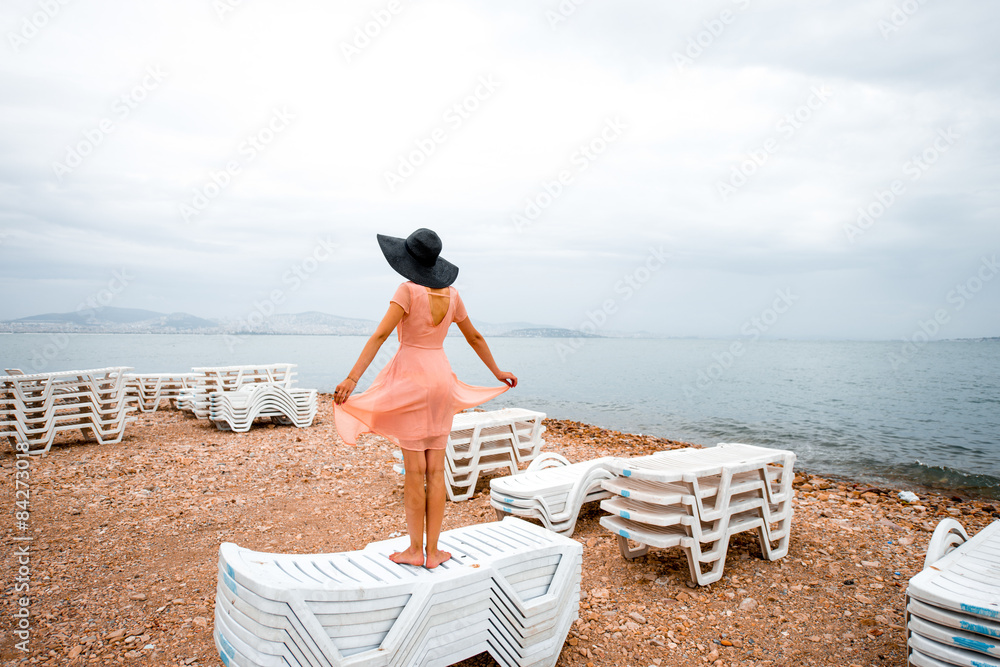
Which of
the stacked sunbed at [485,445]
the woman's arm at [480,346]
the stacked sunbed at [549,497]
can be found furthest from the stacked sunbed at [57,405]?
the woman's arm at [480,346]

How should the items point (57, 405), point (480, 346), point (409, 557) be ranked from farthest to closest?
point (57, 405)
point (480, 346)
point (409, 557)

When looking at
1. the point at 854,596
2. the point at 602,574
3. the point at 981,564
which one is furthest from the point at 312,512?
the point at 981,564

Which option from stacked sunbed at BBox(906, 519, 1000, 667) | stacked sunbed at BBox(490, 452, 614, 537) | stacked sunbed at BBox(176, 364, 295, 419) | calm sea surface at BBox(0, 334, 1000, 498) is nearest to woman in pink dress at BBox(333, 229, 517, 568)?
stacked sunbed at BBox(490, 452, 614, 537)

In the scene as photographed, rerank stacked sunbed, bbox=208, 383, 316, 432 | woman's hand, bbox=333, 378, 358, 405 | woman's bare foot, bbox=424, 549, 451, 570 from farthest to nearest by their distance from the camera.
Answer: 1. stacked sunbed, bbox=208, 383, 316, 432
2. woman's bare foot, bbox=424, 549, 451, 570
3. woman's hand, bbox=333, 378, 358, 405

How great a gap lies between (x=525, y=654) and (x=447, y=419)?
149 centimetres

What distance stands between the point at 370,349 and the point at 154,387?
14098mm

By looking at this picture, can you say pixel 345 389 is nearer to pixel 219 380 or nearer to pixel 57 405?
pixel 57 405

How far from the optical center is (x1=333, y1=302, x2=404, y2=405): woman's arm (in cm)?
321

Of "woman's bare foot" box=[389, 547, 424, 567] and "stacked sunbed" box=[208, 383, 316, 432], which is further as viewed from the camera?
"stacked sunbed" box=[208, 383, 316, 432]

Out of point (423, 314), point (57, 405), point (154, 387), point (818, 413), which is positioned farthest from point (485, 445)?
point (818, 413)

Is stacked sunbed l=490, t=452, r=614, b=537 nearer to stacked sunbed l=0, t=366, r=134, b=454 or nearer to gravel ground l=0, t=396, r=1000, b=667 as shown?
gravel ground l=0, t=396, r=1000, b=667

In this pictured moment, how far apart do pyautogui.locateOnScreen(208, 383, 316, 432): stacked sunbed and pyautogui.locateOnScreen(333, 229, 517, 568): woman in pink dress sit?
9.16m

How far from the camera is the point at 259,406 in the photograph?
1181 centimetres

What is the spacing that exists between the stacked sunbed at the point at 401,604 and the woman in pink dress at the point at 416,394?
0.88 ft
